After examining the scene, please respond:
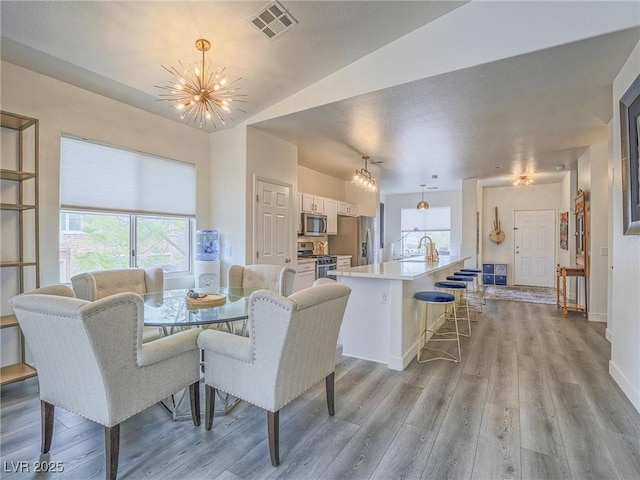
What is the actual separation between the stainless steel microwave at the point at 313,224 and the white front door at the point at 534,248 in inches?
216

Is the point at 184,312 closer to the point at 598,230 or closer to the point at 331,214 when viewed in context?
the point at 331,214

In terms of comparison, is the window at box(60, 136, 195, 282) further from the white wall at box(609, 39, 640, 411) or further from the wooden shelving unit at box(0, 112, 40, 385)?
the white wall at box(609, 39, 640, 411)

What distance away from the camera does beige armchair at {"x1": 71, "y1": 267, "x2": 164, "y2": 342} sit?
2.55 m

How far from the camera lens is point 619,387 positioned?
2666mm

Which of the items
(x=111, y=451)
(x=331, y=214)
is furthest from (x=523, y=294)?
(x=111, y=451)

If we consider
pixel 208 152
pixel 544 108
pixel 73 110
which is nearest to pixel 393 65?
pixel 544 108

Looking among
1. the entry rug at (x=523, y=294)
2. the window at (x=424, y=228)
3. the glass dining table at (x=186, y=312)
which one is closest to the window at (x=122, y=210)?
the glass dining table at (x=186, y=312)

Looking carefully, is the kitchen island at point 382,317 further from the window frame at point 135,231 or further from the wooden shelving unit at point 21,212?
the wooden shelving unit at point 21,212

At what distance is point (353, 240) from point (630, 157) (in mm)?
4761

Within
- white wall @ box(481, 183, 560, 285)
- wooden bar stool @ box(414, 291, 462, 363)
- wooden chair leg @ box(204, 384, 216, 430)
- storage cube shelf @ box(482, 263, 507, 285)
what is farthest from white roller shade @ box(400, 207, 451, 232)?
wooden chair leg @ box(204, 384, 216, 430)

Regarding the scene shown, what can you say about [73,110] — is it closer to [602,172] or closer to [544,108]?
[544,108]

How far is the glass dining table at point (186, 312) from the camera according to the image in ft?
6.48

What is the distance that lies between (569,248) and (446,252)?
122 inches

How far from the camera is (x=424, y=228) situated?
972 centimetres
